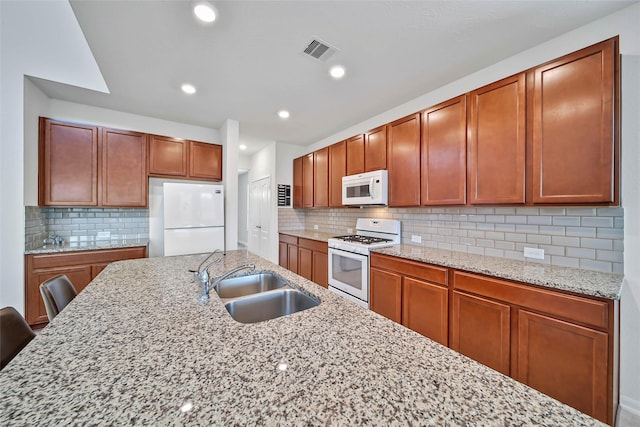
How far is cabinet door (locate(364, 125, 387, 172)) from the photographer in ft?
9.47

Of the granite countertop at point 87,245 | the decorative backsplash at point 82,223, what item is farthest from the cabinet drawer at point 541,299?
the decorative backsplash at point 82,223

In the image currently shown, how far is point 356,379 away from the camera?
598mm

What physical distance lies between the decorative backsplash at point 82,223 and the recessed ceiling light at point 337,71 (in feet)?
10.6

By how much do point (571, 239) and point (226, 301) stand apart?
7.90ft

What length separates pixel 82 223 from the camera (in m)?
3.14

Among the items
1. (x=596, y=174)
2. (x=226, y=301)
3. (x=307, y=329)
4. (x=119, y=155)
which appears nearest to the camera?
(x=307, y=329)

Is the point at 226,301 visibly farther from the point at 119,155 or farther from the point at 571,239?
the point at 119,155

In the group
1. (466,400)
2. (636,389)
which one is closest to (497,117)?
(636,389)

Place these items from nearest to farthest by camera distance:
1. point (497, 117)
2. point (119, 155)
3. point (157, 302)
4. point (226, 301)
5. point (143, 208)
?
point (157, 302) < point (226, 301) < point (497, 117) < point (119, 155) < point (143, 208)

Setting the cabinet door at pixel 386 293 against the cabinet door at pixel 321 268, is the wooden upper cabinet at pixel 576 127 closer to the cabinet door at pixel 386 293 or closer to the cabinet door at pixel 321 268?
the cabinet door at pixel 386 293

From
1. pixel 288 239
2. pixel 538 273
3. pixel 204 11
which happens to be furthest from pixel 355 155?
pixel 538 273

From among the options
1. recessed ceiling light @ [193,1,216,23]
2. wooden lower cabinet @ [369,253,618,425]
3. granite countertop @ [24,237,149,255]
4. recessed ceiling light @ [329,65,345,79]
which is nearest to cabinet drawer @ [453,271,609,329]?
wooden lower cabinet @ [369,253,618,425]

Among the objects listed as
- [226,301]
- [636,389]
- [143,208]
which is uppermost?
[143,208]

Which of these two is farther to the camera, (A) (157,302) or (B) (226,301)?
(B) (226,301)
